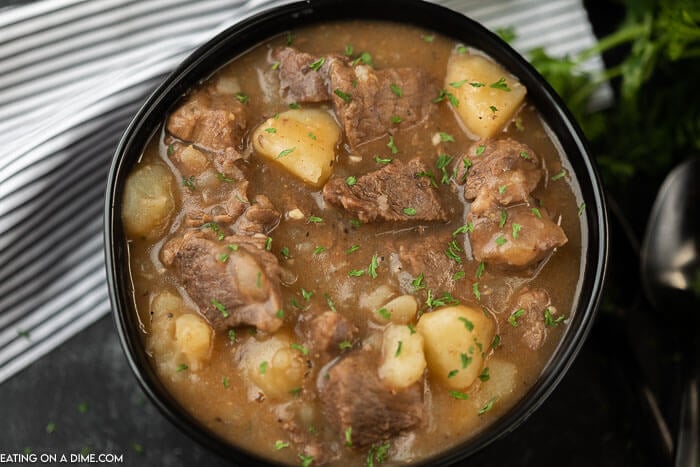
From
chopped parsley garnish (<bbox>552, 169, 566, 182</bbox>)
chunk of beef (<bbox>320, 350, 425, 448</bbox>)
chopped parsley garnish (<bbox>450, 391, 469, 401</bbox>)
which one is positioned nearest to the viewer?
chunk of beef (<bbox>320, 350, 425, 448</bbox>)

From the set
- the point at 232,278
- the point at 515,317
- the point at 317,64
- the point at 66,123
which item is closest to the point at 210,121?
the point at 317,64

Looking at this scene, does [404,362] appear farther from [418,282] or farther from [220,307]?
[220,307]

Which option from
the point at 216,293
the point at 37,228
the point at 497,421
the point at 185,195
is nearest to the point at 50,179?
the point at 37,228

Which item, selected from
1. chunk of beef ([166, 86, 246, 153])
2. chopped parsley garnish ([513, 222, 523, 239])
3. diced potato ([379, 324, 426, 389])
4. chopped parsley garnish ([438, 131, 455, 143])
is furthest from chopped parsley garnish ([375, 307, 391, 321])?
chunk of beef ([166, 86, 246, 153])

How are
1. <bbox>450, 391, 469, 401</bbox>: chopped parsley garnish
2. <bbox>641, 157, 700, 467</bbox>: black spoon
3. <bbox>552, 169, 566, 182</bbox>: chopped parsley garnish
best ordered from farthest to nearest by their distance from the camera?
Answer: <bbox>641, 157, 700, 467</bbox>: black spoon
<bbox>552, 169, 566, 182</bbox>: chopped parsley garnish
<bbox>450, 391, 469, 401</bbox>: chopped parsley garnish

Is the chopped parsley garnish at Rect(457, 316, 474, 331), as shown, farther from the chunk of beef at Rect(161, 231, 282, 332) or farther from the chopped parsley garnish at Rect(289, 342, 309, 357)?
the chunk of beef at Rect(161, 231, 282, 332)

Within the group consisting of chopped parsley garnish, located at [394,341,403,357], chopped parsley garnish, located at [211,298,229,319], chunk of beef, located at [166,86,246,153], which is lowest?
chopped parsley garnish, located at [394,341,403,357]

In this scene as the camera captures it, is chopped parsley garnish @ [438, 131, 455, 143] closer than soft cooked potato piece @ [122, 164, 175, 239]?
No

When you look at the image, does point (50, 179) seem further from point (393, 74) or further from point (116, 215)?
point (393, 74)
